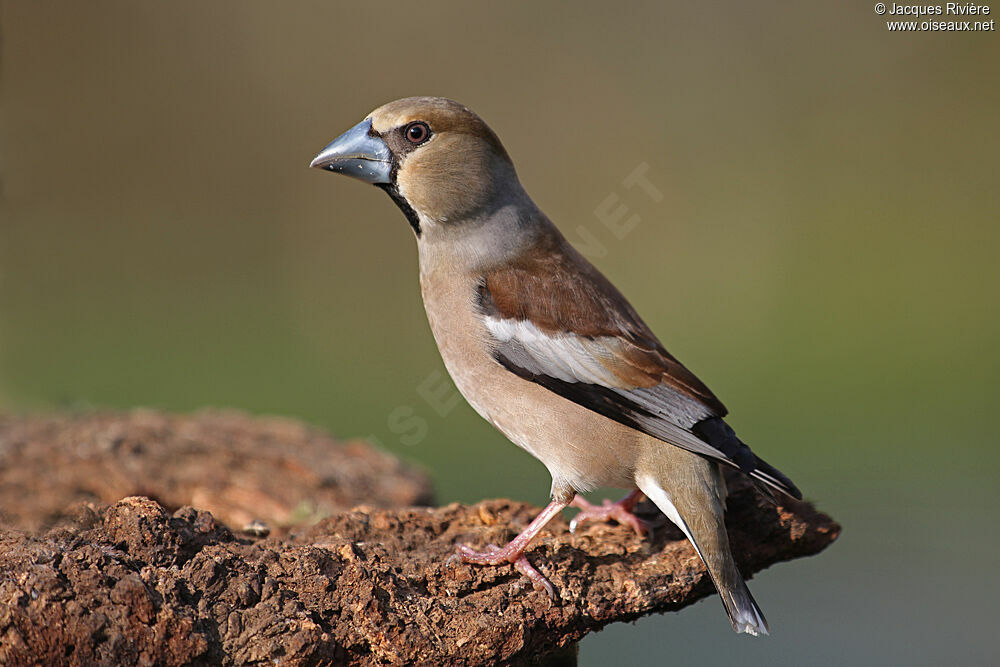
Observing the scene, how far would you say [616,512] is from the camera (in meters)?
4.46

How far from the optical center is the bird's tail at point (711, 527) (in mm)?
3721

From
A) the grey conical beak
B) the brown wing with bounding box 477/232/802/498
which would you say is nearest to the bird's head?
the grey conical beak

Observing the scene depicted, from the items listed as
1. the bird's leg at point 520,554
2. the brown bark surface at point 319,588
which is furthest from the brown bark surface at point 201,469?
the bird's leg at point 520,554

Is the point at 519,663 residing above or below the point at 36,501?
below

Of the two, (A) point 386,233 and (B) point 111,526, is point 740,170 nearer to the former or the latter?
(A) point 386,233

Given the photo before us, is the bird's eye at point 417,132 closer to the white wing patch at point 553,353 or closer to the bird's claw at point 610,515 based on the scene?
the white wing patch at point 553,353

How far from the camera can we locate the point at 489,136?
4625 mm

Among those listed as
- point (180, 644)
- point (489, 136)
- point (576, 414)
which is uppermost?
point (489, 136)

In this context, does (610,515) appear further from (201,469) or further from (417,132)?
(201,469)

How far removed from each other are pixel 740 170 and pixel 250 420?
874 cm

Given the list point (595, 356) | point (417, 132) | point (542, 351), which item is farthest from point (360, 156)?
point (595, 356)

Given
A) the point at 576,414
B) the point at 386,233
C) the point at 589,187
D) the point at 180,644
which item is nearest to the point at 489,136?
the point at 576,414

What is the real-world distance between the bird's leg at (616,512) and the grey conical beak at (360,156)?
5.86ft

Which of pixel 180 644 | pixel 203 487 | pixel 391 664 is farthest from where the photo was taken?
pixel 203 487
